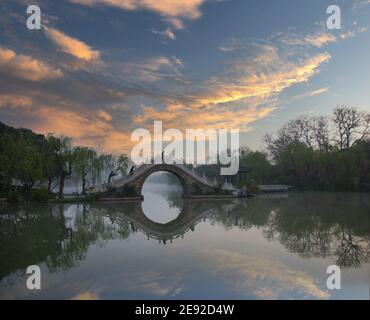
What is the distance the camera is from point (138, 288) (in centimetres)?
668

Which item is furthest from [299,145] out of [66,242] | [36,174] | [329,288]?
[329,288]

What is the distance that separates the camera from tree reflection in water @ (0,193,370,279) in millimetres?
9156

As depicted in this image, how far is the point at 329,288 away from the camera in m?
6.42

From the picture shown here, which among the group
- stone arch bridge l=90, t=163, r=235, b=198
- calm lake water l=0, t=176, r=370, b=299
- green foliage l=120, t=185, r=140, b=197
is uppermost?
stone arch bridge l=90, t=163, r=235, b=198

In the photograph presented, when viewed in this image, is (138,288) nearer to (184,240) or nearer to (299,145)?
(184,240)

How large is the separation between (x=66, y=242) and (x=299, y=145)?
109ft

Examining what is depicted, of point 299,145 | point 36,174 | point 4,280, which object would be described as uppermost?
point 299,145

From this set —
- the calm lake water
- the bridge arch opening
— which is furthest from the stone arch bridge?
the calm lake water

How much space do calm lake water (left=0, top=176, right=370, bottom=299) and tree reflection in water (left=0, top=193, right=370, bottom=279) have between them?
3cm

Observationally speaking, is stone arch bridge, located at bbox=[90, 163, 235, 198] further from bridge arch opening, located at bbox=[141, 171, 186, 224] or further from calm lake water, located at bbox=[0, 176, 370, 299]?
calm lake water, located at bbox=[0, 176, 370, 299]

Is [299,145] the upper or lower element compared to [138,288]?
upper

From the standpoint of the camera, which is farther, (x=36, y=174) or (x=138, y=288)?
(x=36, y=174)
